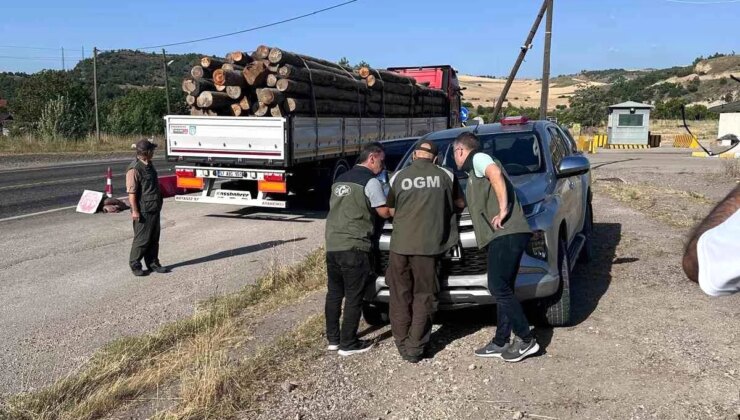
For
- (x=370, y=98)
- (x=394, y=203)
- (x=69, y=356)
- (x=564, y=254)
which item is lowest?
(x=69, y=356)

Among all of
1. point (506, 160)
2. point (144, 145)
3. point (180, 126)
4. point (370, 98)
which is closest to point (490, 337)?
point (506, 160)

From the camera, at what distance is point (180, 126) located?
12.0 m

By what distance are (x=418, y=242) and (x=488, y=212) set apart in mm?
549

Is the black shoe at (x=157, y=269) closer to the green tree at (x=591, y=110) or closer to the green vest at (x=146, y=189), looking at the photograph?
the green vest at (x=146, y=189)

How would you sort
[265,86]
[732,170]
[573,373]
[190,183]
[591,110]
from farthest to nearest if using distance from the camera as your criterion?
[591,110]
[732,170]
[190,183]
[265,86]
[573,373]

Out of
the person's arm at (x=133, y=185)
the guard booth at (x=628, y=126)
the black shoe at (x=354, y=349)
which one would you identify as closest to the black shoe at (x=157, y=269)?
the person's arm at (x=133, y=185)

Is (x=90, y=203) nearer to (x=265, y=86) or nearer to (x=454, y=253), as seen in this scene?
(x=265, y=86)

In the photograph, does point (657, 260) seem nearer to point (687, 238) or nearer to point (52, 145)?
point (687, 238)

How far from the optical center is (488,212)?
4.79 m

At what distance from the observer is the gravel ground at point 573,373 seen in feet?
13.0

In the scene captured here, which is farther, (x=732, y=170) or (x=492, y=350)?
(x=732, y=170)

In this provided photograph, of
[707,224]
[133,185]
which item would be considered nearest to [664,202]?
[133,185]

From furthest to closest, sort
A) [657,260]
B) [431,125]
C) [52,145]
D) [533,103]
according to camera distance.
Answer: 1. [533,103]
2. [52,145]
3. [431,125]
4. [657,260]

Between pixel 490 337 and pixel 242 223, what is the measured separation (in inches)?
285
